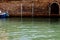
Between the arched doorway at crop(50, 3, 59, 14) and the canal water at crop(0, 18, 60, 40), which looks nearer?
the canal water at crop(0, 18, 60, 40)

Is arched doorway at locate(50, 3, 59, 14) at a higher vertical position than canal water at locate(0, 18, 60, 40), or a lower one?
higher

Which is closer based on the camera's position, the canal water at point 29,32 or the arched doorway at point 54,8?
the canal water at point 29,32

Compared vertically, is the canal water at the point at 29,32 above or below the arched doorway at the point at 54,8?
below

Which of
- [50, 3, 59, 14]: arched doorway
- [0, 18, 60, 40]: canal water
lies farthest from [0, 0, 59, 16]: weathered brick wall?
[0, 18, 60, 40]: canal water

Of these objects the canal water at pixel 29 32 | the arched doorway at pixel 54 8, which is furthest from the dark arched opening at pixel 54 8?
the canal water at pixel 29 32

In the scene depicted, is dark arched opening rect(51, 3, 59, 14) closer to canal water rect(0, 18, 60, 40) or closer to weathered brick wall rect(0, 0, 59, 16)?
weathered brick wall rect(0, 0, 59, 16)

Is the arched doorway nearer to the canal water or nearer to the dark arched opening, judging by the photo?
the dark arched opening

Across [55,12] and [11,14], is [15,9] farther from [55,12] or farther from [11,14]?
[55,12]

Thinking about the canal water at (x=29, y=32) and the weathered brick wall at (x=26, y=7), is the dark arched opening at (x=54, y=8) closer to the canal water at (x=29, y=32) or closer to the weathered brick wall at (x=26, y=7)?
the weathered brick wall at (x=26, y=7)

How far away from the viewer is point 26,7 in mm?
26250

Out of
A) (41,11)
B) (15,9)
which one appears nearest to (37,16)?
(41,11)

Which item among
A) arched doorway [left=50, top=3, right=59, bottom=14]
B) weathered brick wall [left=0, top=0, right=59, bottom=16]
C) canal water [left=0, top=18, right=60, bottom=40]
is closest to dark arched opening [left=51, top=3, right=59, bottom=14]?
arched doorway [left=50, top=3, right=59, bottom=14]

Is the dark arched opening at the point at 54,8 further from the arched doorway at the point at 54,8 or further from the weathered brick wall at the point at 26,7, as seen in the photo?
the weathered brick wall at the point at 26,7

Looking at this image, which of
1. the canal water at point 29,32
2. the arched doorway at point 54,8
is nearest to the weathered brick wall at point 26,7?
the arched doorway at point 54,8
